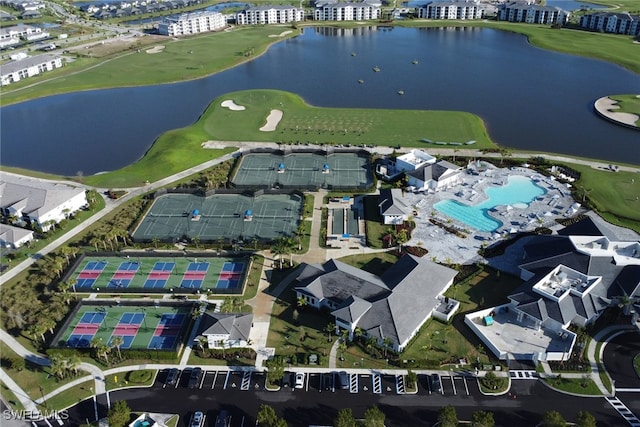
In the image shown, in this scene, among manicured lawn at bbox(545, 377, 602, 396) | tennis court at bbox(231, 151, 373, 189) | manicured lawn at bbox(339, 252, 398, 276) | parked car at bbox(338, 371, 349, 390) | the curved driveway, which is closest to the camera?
manicured lawn at bbox(545, 377, 602, 396)

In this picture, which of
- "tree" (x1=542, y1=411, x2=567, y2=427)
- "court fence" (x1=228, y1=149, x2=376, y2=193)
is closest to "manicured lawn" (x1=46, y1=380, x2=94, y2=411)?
"tree" (x1=542, y1=411, x2=567, y2=427)

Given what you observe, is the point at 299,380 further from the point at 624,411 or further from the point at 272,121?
the point at 272,121

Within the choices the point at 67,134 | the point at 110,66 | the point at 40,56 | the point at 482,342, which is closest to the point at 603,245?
the point at 482,342

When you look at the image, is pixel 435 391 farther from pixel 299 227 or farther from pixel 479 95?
pixel 479 95

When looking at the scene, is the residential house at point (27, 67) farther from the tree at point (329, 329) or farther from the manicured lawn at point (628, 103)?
the manicured lawn at point (628, 103)

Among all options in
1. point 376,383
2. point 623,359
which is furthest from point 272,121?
point 623,359

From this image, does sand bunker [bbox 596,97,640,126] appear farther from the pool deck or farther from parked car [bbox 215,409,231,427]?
parked car [bbox 215,409,231,427]
